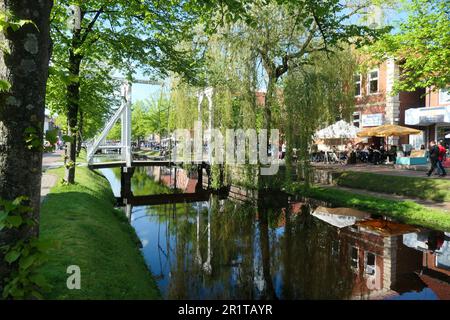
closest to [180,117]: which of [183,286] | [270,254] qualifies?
[270,254]

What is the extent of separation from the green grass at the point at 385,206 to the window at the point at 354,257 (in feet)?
10.9

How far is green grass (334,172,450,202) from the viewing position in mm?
13125

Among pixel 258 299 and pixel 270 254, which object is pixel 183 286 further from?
pixel 270 254

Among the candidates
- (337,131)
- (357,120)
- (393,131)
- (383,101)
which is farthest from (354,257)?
(357,120)

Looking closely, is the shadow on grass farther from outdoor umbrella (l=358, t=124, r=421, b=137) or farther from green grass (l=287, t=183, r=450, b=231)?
outdoor umbrella (l=358, t=124, r=421, b=137)

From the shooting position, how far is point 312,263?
26.6 feet

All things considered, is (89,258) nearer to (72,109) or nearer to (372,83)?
(72,109)

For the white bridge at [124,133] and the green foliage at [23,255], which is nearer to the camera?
the green foliage at [23,255]

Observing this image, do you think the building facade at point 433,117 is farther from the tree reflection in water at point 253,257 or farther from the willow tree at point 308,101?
the tree reflection in water at point 253,257

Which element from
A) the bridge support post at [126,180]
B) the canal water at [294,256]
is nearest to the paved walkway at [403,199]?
the canal water at [294,256]

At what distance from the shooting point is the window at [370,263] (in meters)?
7.64

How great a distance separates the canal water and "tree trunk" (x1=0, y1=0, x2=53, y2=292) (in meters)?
4.34

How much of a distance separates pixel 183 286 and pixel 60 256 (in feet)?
8.98

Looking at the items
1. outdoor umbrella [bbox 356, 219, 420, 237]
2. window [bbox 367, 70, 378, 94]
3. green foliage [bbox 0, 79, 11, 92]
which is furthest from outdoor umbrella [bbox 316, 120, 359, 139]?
green foliage [bbox 0, 79, 11, 92]
